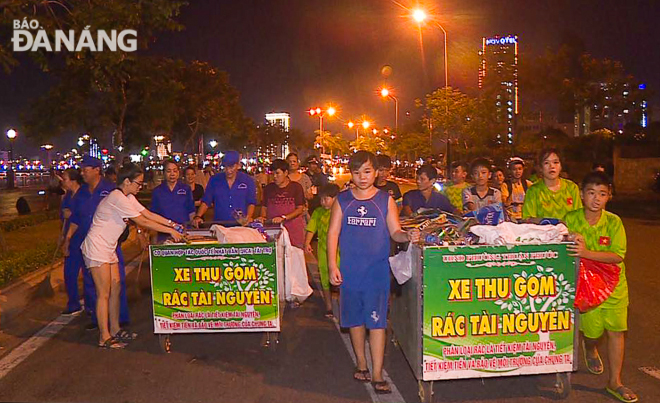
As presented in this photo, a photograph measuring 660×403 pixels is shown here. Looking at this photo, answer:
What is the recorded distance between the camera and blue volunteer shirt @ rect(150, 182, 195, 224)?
9133 mm

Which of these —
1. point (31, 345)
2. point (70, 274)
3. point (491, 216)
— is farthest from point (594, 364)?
point (70, 274)

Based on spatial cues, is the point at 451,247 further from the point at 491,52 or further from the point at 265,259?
the point at 491,52

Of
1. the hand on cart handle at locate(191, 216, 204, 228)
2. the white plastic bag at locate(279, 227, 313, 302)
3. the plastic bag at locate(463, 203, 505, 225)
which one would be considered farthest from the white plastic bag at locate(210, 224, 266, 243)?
the plastic bag at locate(463, 203, 505, 225)

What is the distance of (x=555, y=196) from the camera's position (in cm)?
681

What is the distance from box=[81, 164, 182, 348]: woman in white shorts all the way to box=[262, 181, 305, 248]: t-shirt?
2396mm

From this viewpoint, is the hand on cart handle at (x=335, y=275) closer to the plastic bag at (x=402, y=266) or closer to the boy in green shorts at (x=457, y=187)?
the plastic bag at (x=402, y=266)

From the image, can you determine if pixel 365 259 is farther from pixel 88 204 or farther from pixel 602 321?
pixel 88 204

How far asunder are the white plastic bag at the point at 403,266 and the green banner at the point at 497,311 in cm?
42

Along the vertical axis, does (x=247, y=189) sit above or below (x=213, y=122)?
below

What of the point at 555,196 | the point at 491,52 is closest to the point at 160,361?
the point at 555,196

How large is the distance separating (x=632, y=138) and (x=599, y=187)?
122ft

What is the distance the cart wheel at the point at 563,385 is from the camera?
561 centimetres

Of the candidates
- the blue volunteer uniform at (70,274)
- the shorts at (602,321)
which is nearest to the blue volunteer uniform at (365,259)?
the shorts at (602,321)

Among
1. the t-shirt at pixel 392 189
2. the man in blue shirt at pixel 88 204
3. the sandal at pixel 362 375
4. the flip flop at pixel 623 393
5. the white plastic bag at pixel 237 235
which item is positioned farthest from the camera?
the t-shirt at pixel 392 189
